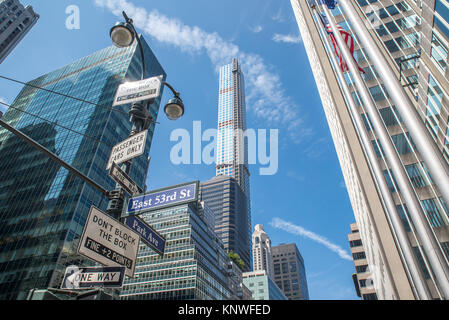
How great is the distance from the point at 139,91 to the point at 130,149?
1800 mm

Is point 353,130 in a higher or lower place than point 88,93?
lower

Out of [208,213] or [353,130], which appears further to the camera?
[208,213]

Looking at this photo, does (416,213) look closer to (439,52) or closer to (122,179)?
(122,179)

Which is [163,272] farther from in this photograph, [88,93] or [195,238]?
[88,93]

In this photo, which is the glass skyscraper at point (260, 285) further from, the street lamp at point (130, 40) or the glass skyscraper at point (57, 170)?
the street lamp at point (130, 40)

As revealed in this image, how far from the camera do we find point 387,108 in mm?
29438

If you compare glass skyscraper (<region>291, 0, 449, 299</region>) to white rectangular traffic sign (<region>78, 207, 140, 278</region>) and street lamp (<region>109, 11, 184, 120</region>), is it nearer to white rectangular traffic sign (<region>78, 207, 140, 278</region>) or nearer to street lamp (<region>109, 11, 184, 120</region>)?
street lamp (<region>109, 11, 184, 120</region>)

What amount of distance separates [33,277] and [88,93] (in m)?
50.8

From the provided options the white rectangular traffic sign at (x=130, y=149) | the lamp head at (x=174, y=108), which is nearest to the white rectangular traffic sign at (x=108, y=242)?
the white rectangular traffic sign at (x=130, y=149)

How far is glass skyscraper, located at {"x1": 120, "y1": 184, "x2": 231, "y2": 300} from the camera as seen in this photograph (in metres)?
67.4

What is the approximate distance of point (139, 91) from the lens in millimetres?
7523

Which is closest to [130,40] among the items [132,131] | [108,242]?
[132,131]
